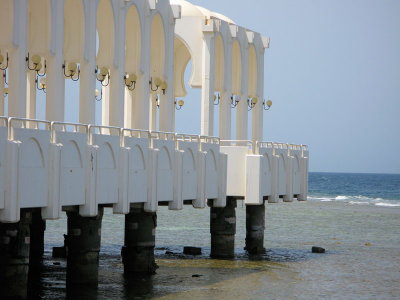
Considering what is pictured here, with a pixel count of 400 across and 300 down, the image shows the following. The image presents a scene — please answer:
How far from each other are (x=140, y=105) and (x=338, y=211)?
79591mm

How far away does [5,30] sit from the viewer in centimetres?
3259

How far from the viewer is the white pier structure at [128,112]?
101 ft

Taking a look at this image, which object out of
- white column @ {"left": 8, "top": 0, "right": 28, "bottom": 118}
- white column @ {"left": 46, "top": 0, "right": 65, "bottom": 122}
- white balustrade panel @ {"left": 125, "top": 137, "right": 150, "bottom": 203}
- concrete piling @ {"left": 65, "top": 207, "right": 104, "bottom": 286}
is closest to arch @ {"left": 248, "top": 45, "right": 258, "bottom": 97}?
white balustrade panel @ {"left": 125, "top": 137, "right": 150, "bottom": 203}

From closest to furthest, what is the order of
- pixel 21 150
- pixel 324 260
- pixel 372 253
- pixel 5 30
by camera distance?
pixel 21 150
pixel 5 30
pixel 324 260
pixel 372 253

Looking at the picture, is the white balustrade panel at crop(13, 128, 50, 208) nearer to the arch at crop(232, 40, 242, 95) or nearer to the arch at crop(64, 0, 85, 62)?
the arch at crop(64, 0, 85, 62)

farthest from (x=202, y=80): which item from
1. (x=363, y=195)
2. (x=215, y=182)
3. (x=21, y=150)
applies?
(x=363, y=195)

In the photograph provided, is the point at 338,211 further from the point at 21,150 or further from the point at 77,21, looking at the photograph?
the point at 21,150

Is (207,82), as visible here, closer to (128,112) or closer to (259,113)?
(128,112)

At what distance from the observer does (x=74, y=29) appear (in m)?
37.3

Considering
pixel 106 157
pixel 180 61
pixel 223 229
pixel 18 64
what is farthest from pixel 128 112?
pixel 18 64

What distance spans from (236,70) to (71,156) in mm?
22078

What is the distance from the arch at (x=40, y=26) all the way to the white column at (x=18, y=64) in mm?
1649

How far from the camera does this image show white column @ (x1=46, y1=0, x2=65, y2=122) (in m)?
34.9

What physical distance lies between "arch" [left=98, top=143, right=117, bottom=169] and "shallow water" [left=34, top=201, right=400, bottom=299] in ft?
14.0
